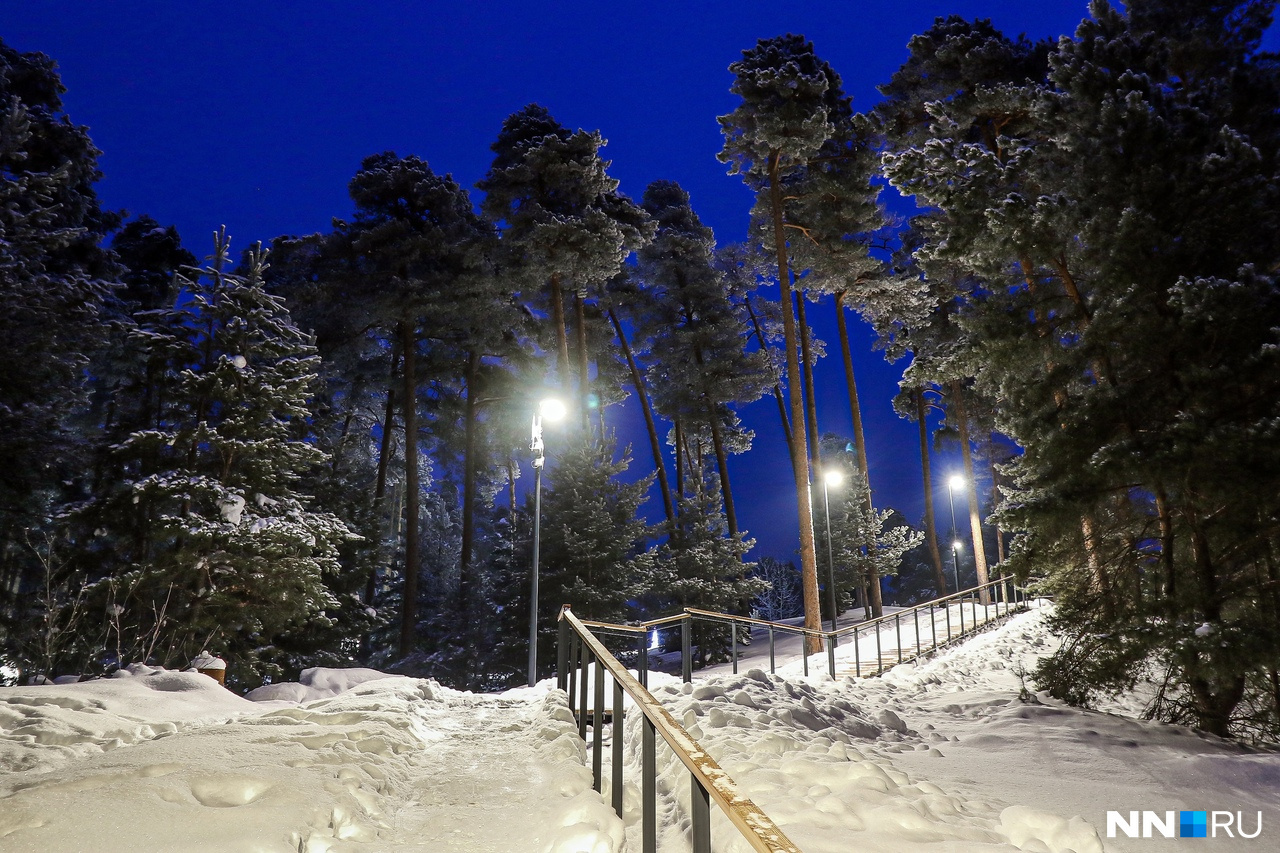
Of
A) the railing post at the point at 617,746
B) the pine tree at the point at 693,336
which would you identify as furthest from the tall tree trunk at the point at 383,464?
the railing post at the point at 617,746

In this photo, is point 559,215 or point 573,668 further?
point 559,215

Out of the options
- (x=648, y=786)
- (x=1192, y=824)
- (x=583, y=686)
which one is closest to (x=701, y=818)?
(x=648, y=786)

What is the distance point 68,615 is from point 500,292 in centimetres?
1382

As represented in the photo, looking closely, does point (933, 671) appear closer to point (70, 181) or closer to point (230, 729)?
point (230, 729)

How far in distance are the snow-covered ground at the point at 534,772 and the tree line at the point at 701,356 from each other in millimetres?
1497

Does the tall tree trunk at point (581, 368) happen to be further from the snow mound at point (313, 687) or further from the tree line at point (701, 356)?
the snow mound at point (313, 687)

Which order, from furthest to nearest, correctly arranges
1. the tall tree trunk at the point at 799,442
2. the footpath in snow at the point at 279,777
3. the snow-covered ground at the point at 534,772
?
the tall tree trunk at the point at 799,442
the snow-covered ground at the point at 534,772
the footpath in snow at the point at 279,777

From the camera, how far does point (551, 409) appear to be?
1191 cm

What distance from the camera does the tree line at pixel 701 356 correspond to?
7445mm

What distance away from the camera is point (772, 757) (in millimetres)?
4750

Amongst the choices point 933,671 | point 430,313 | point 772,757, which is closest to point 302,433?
point 430,313

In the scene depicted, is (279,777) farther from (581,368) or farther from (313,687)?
(581,368)

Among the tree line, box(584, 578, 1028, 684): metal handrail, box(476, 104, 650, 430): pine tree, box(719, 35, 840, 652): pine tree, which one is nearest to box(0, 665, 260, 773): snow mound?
the tree line

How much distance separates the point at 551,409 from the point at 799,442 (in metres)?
7.85
